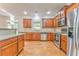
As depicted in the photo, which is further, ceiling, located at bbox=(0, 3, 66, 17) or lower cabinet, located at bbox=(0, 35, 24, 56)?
ceiling, located at bbox=(0, 3, 66, 17)

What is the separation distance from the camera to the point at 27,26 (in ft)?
41.8

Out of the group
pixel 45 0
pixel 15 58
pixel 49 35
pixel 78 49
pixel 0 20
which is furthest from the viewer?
pixel 49 35

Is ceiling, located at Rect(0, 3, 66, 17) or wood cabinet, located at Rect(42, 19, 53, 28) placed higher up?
ceiling, located at Rect(0, 3, 66, 17)

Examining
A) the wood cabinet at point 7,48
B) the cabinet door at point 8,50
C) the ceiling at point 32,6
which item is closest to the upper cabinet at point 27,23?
the ceiling at point 32,6

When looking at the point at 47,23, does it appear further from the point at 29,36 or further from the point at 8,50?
the point at 8,50

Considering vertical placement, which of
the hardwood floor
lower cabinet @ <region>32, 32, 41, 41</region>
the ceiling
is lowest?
the hardwood floor

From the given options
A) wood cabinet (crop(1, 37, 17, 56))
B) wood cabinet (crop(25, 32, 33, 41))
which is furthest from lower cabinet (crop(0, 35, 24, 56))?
wood cabinet (crop(25, 32, 33, 41))

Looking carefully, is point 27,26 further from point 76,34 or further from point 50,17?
point 76,34

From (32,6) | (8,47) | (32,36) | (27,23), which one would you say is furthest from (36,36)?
(8,47)

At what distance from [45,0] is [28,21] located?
438 inches

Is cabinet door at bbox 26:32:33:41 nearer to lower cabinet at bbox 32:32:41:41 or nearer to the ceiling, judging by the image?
lower cabinet at bbox 32:32:41:41

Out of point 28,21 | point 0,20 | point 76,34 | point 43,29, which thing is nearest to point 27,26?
point 28,21

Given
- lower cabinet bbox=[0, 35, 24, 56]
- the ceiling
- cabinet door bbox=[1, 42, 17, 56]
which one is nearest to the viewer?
lower cabinet bbox=[0, 35, 24, 56]

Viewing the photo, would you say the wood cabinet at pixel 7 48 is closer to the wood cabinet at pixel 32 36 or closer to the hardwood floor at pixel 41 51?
the hardwood floor at pixel 41 51
